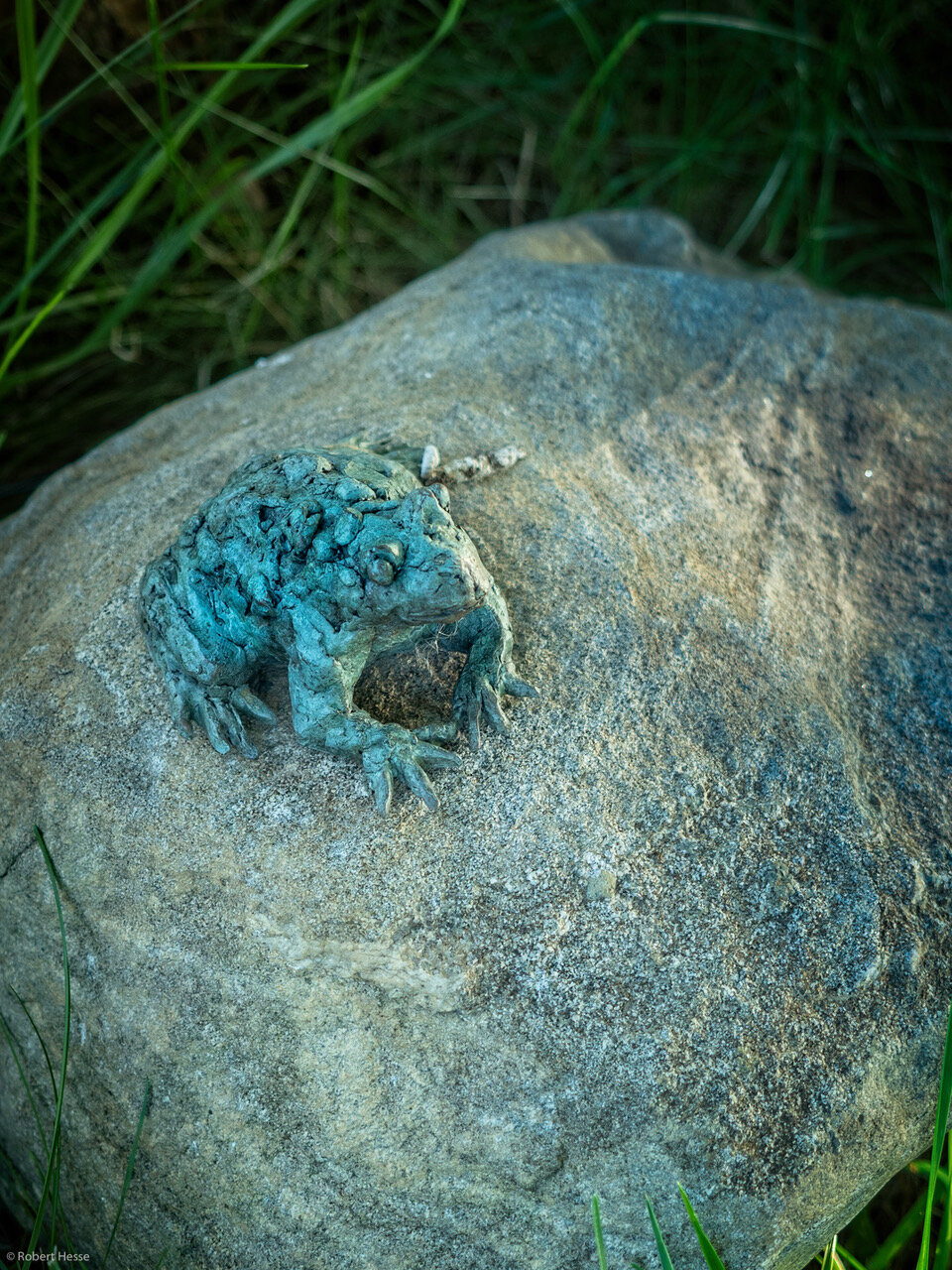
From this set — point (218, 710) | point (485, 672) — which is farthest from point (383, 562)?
point (218, 710)

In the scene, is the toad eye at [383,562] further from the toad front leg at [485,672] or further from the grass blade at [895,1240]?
the grass blade at [895,1240]

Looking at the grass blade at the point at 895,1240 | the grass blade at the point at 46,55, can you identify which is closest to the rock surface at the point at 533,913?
the grass blade at the point at 895,1240

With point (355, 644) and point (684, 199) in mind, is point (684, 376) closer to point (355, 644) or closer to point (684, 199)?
point (355, 644)

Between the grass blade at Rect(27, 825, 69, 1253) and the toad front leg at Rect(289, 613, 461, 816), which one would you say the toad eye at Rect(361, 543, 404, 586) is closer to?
the toad front leg at Rect(289, 613, 461, 816)

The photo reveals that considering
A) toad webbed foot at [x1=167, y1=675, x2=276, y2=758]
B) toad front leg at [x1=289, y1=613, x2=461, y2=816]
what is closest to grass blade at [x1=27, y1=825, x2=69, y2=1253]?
toad webbed foot at [x1=167, y1=675, x2=276, y2=758]

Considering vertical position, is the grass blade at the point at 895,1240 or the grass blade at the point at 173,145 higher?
the grass blade at the point at 173,145

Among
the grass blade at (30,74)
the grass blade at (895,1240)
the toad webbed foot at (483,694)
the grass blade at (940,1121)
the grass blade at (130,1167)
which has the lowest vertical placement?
the grass blade at (895,1240)

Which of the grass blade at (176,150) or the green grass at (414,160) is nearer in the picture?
the grass blade at (176,150)

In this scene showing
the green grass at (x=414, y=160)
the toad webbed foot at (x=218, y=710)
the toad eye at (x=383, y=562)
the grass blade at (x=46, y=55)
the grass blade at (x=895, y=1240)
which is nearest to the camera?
the toad eye at (x=383, y=562)
